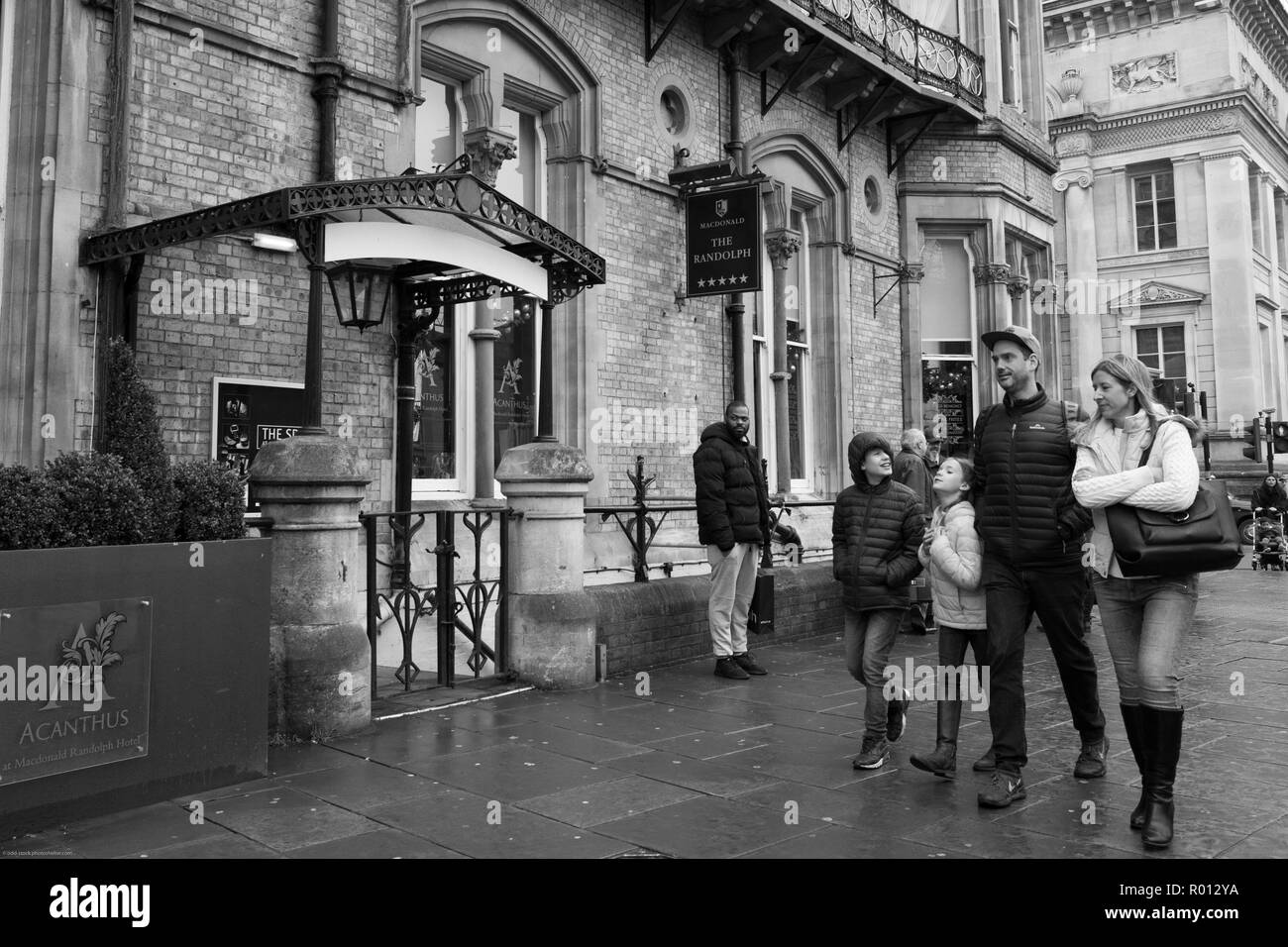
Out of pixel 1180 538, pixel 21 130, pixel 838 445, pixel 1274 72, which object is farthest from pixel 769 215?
pixel 1274 72

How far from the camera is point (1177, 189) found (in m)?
36.7

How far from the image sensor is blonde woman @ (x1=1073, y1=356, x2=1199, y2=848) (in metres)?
4.39

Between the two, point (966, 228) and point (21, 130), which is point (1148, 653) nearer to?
point (21, 130)

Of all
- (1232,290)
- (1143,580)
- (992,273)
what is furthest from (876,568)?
(1232,290)

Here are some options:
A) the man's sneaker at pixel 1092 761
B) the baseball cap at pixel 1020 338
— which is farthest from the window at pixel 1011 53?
the man's sneaker at pixel 1092 761

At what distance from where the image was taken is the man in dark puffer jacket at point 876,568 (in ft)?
18.6

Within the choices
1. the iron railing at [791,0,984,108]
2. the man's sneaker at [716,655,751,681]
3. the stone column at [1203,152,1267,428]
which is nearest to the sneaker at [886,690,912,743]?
the man's sneaker at [716,655,751,681]

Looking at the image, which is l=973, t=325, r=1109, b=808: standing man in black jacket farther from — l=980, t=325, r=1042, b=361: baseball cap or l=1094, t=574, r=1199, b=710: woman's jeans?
l=1094, t=574, r=1199, b=710: woman's jeans

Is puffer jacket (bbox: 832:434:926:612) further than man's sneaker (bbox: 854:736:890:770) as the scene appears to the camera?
Yes

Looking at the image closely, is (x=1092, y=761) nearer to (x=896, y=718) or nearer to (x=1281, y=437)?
(x=896, y=718)

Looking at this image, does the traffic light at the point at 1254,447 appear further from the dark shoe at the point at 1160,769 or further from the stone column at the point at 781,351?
the dark shoe at the point at 1160,769

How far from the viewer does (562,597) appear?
8.02m

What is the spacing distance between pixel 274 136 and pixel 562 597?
4387 mm

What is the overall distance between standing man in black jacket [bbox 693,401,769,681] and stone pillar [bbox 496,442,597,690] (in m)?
1.00
